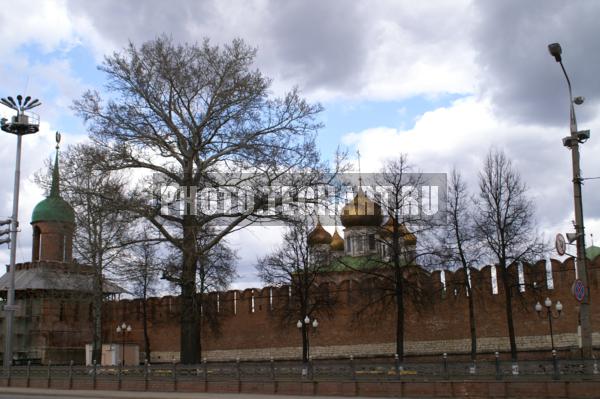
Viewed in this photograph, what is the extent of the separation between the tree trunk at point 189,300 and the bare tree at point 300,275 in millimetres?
12606

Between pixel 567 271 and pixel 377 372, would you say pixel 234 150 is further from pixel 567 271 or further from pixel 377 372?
pixel 567 271

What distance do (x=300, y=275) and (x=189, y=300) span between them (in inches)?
571

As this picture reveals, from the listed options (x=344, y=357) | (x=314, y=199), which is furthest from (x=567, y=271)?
(x=314, y=199)

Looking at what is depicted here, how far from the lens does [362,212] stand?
4631cm

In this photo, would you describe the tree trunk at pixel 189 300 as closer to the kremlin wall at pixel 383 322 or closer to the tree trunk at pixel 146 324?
the kremlin wall at pixel 383 322

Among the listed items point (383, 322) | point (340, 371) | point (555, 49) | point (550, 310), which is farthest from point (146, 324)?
point (555, 49)

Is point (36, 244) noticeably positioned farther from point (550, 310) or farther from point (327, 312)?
point (550, 310)

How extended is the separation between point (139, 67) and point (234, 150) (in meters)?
4.69

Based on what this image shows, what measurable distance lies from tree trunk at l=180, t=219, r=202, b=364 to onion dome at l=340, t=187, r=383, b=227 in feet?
26.8

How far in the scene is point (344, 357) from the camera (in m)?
41.2

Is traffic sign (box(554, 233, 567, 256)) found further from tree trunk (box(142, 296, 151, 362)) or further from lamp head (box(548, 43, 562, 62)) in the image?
tree trunk (box(142, 296, 151, 362))

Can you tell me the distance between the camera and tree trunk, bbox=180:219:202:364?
82.6 feet

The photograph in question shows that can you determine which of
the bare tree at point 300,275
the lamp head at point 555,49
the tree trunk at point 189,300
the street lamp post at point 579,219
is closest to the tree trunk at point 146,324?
the bare tree at point 300,275

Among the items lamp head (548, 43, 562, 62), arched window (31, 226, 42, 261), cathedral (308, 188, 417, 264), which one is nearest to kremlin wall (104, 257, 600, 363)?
cathedral (308, 188, 417, 264)
